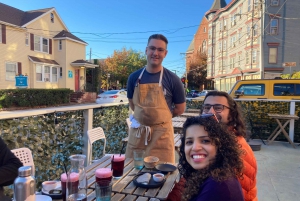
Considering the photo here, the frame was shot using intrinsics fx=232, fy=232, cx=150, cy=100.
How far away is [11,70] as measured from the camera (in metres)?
17.5

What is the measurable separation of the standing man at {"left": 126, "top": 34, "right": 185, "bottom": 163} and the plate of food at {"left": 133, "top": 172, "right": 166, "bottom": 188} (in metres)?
0.57

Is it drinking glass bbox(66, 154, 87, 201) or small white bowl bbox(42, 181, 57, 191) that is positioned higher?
drinking glass bbox(66, 154, 87, 201)

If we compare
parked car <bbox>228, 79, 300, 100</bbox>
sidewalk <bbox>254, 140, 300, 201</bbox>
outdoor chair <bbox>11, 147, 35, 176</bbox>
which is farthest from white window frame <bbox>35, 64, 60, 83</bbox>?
outdoor chair <bbox>11, 147, 35, 176</bbox>

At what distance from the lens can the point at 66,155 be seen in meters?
3.15

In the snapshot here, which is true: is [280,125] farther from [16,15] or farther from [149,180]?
[16,15]

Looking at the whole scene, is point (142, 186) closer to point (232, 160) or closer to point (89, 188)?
point (89, 188)

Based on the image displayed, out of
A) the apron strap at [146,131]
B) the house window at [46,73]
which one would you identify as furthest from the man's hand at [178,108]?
the house window at [46,73]

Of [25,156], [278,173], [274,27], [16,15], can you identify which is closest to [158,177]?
[25,156]

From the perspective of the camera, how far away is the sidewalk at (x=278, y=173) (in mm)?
3289

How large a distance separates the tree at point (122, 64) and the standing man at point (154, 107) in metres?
33.1

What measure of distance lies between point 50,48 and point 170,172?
71.8ft

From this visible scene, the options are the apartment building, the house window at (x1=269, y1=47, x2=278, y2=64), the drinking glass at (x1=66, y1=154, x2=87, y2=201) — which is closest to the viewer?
the drinking glass at (x1=66, y1=154, x2=87, y2=201)

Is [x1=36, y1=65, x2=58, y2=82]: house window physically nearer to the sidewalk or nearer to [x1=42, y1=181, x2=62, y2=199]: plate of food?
the sidewalk

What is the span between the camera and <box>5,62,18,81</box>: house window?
678 inches
